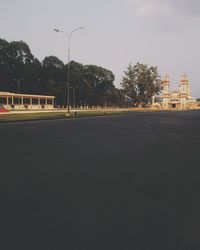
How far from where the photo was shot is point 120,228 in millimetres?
3955

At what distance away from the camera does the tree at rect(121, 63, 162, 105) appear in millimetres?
111812

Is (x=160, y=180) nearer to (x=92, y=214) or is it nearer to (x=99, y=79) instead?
(x=92, y=214)

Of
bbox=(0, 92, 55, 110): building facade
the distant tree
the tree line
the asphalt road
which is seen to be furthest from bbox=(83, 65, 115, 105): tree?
the asphalt road

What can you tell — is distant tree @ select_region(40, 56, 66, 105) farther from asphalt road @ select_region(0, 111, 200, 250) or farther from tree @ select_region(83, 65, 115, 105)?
asphalt road @ select_region(0, 111, 200, 250)

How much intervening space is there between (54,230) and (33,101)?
87.7 m

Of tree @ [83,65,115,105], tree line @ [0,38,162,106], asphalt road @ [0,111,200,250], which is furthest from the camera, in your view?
tree @ [83,65,115,105]

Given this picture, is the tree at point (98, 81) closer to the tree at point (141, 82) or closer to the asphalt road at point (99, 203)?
the tree at point (141, 82)

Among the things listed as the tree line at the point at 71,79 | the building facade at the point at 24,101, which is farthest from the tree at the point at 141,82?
the building facade at the point at 24,101

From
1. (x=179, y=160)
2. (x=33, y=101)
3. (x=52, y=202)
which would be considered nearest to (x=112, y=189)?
(x=52, y=202)

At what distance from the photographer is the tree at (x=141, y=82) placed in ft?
367

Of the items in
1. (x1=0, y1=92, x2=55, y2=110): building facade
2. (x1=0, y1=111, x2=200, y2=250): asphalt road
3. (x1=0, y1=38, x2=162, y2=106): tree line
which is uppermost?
(x1=0, y1=38, x2=162, y2=106): tree line

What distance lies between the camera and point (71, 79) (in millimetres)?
109562

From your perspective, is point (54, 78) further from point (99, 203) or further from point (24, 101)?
point (99, 203)

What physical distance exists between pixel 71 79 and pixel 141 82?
78.9 ft
